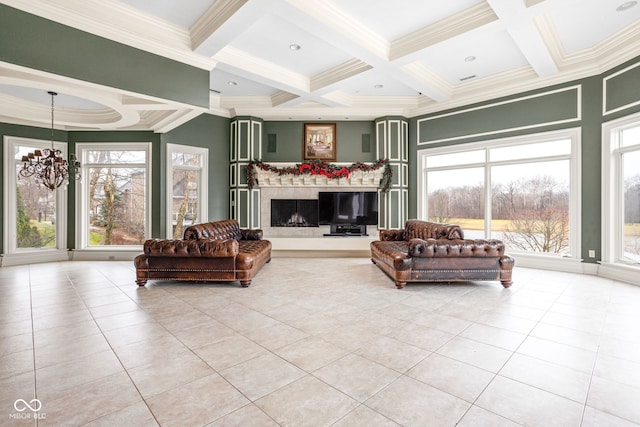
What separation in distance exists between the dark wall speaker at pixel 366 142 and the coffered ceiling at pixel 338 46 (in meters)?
1.10

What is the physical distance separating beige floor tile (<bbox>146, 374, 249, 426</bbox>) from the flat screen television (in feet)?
19.2

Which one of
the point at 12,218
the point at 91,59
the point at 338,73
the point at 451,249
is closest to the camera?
the point at 91,59

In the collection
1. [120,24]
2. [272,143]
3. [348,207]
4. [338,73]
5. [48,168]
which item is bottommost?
[348,207]

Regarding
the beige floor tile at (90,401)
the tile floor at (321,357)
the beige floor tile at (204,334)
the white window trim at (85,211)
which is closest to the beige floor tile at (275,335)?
the tile floor at (321,357)

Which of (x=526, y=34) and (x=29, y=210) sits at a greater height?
(x=526, y=34)

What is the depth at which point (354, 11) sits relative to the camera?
13.0 feet

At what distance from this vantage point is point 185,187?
7.13m

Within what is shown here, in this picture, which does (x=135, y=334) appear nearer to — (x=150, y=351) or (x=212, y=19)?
(x=150, y=351)

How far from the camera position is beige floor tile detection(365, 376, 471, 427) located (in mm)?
1660

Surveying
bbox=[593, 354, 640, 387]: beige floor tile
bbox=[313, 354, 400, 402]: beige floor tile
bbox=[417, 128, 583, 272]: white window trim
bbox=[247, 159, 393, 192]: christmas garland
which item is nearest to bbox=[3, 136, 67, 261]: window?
bbox=[247, 159, 393, 192]: christmas garland

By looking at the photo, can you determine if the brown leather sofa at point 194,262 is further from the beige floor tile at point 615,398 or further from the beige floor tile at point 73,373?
the beige floor tile at point 615,398

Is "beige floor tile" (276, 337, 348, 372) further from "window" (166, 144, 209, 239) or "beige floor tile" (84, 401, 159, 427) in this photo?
"window" (166, 144, 209, 239)

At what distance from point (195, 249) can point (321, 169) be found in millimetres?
3831

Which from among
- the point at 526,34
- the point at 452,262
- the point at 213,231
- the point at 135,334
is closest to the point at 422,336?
the point at 452,262
